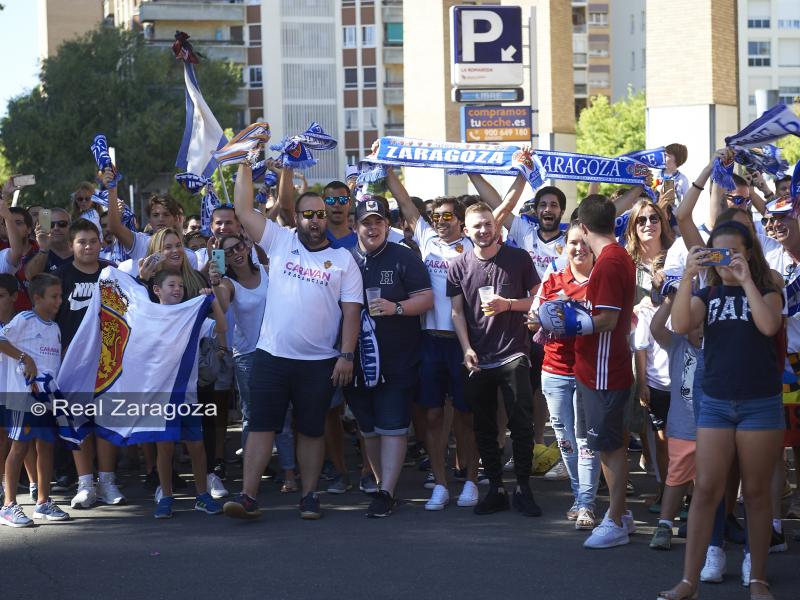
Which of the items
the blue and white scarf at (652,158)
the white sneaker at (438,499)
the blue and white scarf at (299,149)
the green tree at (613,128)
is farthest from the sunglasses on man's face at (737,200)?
the green tree at (613,128)

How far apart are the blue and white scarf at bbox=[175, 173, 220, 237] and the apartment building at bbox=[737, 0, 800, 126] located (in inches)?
3415

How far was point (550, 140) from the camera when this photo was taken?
90.4 ft

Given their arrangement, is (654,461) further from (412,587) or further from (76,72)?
(76,72)

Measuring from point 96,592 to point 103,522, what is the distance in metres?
1.87

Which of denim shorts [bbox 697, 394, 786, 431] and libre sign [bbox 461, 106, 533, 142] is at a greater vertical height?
libre sign [bbox 461, 106, 533, 142]

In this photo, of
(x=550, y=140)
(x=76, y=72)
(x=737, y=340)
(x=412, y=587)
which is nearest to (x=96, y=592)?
(x=412, y=587)

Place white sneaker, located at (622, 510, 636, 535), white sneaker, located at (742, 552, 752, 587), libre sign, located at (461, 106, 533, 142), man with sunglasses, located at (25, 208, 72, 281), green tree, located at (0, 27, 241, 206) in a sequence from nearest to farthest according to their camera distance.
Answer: white sneaker, located at (742, 552, 752, 587) → white sneaker, located at (622, 510, 636, 535) → man with sunglasses, located at (25, 208, 72, 281) → libre sign, located at (461, 106, 533, 142) → green tree, located at (0, 27, 241, 206)

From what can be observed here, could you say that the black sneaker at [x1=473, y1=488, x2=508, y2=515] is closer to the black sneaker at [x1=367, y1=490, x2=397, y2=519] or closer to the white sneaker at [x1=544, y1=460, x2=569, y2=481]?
the black sneaker at [x1=367, y1=490, x2=397, y2=519]

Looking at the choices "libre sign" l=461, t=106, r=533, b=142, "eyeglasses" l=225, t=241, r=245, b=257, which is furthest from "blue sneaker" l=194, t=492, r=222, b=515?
"libre sign" l=461, t=106, r=533, b=142

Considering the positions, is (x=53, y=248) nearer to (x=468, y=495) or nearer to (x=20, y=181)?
(x=20, y=181)

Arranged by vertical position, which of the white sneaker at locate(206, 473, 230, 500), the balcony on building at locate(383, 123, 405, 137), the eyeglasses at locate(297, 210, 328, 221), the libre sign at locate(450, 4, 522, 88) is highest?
the balcony on building at locate(383, 123, 405, 137)

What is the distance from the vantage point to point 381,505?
8.55 metres

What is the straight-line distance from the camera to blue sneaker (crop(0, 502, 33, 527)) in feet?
27.8

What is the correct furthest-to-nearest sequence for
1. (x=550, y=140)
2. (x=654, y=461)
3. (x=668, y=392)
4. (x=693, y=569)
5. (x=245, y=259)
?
(x=550, y=140) < (x=245, y=259) < (x=654, y=461) < (x=668, y=392) < (x=693, y=569)
